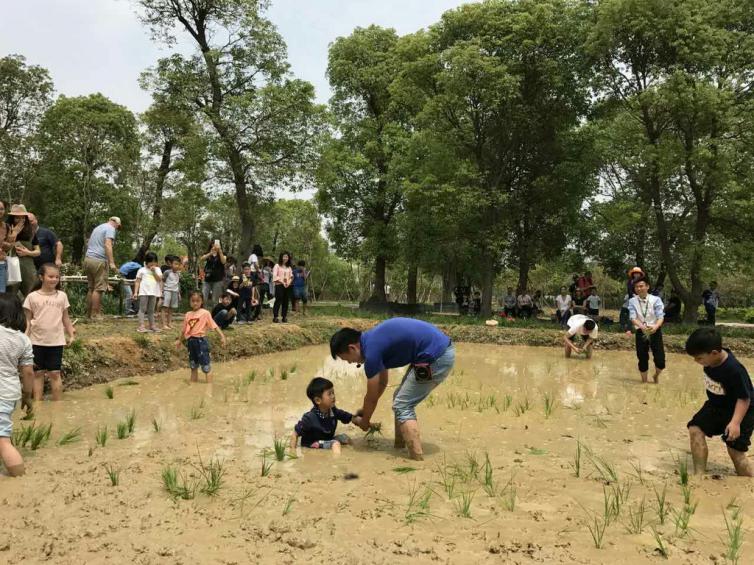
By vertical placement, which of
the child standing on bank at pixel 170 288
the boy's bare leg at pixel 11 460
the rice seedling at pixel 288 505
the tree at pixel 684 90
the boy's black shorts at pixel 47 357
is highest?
the tree at pixel 684 90

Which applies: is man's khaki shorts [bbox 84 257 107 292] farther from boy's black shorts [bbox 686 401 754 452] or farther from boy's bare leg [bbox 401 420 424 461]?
boy's black shorts [bbox 686 401 754 452]

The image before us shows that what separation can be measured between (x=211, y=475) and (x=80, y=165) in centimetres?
2889

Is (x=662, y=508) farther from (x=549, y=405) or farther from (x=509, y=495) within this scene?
(x=549, y=405)

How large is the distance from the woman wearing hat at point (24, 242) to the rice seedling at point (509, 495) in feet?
22.3

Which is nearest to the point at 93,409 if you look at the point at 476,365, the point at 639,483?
the point at 639,483

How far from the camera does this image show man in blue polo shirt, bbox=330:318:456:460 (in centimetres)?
450

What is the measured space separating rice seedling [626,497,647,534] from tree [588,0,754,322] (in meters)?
14.5

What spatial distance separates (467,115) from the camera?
20234 mm

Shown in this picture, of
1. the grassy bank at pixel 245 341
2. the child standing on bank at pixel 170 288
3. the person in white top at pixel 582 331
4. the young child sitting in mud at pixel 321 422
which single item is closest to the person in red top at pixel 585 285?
the grassy bank at pixel 245 341

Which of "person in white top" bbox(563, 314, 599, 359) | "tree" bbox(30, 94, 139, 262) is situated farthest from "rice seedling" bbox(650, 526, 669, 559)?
"tree" bbox(30, 94, 139, 262)

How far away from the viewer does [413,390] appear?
15.4ft

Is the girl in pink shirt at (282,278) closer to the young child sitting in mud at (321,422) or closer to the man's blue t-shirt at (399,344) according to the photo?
the young child sitting in mud at (321,422)

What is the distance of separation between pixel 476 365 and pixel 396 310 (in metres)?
14.4

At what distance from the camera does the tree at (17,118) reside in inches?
971
